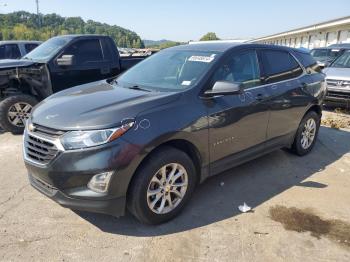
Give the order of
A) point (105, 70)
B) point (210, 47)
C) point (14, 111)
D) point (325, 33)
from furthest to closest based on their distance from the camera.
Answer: point (325, 33), point (105, 70), point (14, 111), point (210, 47)

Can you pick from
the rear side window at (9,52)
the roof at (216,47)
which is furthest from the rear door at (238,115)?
the rear side window at (9,52)

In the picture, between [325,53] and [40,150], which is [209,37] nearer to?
[325,53]

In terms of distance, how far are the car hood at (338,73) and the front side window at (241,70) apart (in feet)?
17.4

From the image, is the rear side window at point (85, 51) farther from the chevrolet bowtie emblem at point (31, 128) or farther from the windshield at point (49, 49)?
the chevrolet bowtie emblem at point (31, 128)

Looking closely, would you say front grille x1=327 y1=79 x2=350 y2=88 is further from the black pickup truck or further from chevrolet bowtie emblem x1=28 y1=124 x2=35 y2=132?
chevrolet bowtie emblem x1=28 y1=124 x2=35 y2=132

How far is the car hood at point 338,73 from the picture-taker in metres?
8.74

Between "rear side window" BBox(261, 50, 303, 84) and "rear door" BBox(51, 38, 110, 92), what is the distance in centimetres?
405

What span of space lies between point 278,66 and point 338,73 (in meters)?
5.04

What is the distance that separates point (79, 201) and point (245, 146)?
2105mm

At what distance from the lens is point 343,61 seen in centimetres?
975

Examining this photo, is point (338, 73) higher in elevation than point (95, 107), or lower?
lower

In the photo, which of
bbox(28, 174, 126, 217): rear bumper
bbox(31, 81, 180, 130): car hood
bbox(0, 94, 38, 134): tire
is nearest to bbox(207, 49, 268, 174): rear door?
bbox(31, 81, 180, 130): car hood

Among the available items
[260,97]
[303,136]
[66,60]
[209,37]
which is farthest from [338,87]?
[209,37]

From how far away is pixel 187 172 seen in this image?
11.7ft
